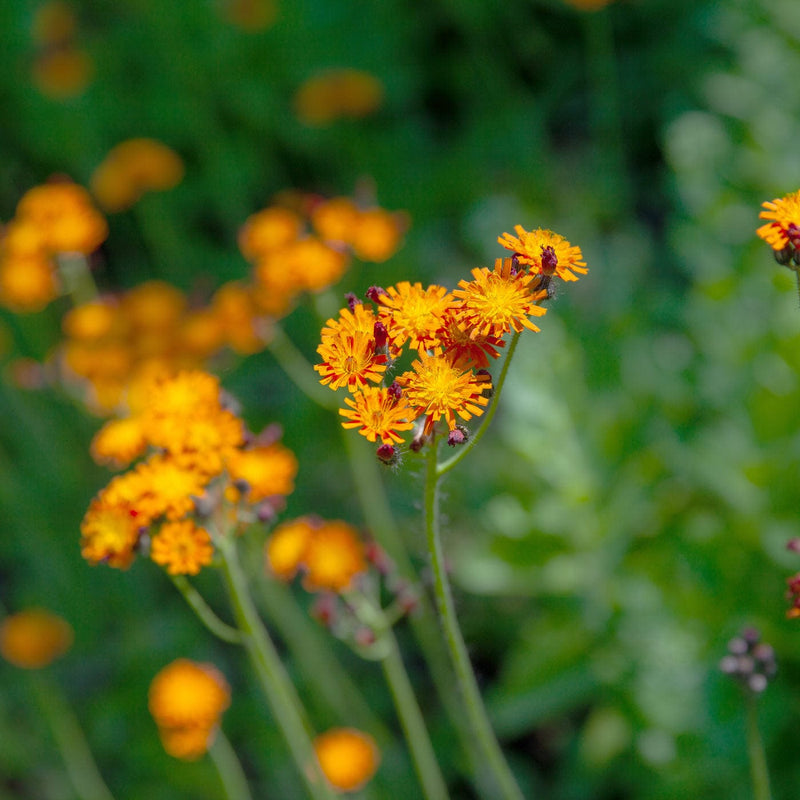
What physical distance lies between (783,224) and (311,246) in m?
1.66

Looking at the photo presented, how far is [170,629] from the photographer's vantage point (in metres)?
4.33

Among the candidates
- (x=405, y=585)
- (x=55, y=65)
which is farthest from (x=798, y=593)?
(x=55, y=65)

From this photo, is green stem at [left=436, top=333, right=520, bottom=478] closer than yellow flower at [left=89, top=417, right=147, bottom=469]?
Yes

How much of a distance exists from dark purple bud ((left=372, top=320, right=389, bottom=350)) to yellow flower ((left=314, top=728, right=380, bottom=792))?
5.87 ft

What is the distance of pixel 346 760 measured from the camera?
116 inches

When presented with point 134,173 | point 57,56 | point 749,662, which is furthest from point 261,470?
point 57,56

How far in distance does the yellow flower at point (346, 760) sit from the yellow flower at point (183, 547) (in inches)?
48.9

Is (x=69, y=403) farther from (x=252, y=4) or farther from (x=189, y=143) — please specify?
(x=252, y=4)

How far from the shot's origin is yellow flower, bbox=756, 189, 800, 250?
165 centimetres

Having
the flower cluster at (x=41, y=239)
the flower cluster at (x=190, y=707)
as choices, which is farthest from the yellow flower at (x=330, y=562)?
the flower cluster at (x=41, y=239)

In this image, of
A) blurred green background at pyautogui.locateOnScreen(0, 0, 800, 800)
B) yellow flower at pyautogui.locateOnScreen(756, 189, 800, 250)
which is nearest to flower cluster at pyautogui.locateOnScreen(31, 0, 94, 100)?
blurred green background at pyautogui.locateOnScreen(0, 0, 800, 800)

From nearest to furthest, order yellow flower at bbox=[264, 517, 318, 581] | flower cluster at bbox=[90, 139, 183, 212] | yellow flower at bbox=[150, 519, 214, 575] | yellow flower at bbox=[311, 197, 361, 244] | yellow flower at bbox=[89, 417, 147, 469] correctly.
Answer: yellow flower at bbox=[150, 519, 214, 575], yellow flower at bbox=[89, 417, 147, 469], yellow flower at bbox=[264, 517, 318, 581], yellow flower at bbox=[311, 197, 361, 244], flower cluster at bbox=[90, 139, 183, 212]

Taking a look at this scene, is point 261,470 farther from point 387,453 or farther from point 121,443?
point 387,453

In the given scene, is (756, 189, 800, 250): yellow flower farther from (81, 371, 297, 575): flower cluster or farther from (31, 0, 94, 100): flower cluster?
(31, 0, 94, 100): flower cluster
